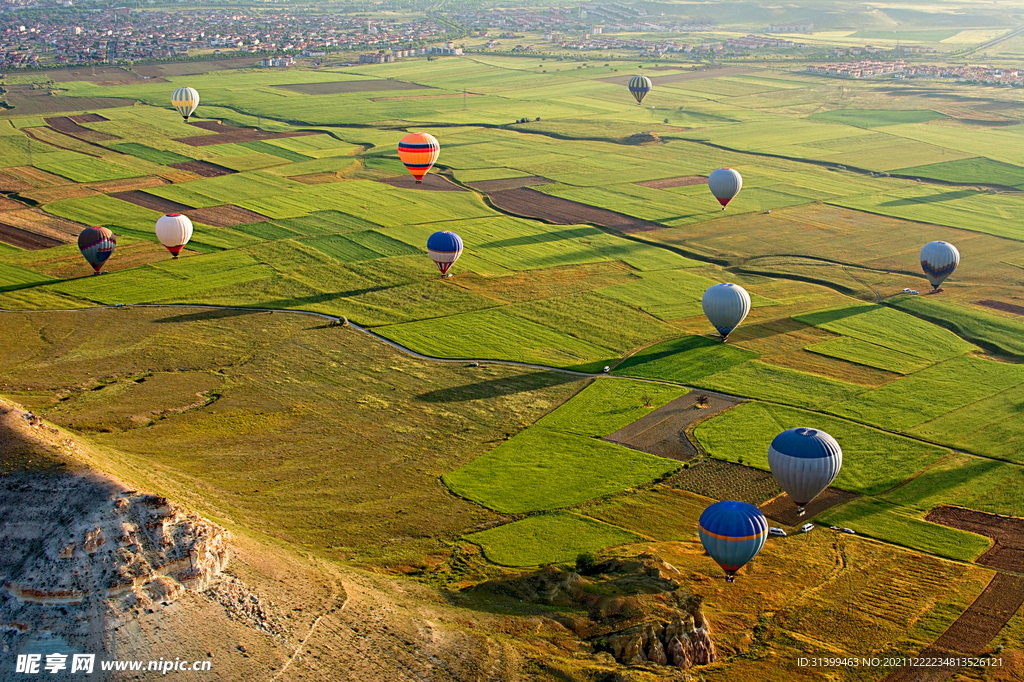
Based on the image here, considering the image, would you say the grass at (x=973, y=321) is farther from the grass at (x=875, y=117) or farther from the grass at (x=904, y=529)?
the grass at (x=875, y=117)

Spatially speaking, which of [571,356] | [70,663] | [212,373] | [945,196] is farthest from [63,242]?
[945,196]

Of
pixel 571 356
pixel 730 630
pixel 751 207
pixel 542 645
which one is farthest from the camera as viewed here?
pixel 751 207

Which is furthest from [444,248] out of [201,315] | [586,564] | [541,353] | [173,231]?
[586,564]

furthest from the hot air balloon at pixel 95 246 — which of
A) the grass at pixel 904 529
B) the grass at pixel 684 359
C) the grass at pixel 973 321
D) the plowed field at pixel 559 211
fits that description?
the grass at pixel 973 321

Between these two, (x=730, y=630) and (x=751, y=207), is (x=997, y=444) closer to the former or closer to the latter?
(x=730, y=630)

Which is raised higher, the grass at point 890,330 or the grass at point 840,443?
the grass at point 890,330

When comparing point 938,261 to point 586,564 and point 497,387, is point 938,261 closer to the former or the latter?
point 497,387
